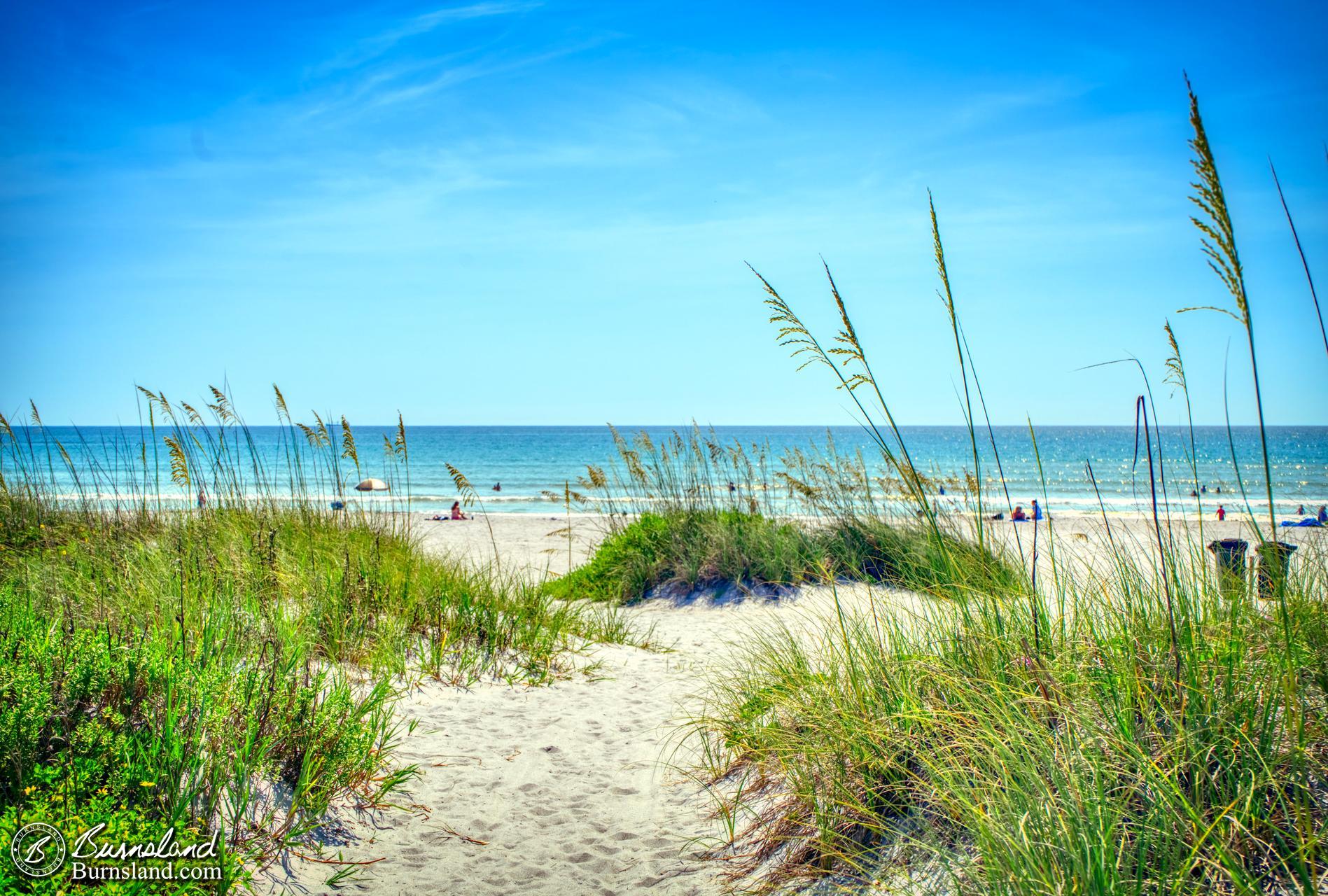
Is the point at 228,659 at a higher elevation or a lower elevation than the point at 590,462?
lower

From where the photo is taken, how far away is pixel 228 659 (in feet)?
10.8

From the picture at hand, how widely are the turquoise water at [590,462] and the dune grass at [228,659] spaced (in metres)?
0.76

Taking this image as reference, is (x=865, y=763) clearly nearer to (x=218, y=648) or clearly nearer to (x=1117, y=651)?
(x=1117, y=651)

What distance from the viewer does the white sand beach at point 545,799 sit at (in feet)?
8.96

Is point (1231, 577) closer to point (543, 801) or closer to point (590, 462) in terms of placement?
point (543, 801)

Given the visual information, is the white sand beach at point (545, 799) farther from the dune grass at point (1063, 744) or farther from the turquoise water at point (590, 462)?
the turquoise water at point (590, 462)

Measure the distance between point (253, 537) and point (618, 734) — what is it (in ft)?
11.8

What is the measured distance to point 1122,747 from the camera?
80.3 inches

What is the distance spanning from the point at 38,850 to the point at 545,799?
6.27 ft

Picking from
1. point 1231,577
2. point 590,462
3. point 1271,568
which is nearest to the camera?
point 1271,568

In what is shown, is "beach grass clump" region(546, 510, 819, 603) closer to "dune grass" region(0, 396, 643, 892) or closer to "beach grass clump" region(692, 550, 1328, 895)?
"dune grass" region(0, 396, 643, 892)

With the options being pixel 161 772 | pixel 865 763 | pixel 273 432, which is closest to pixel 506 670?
pixel 161 772

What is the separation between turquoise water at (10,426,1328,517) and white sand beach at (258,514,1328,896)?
2.08m

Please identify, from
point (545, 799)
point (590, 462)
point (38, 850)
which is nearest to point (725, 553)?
point (545, 799)
